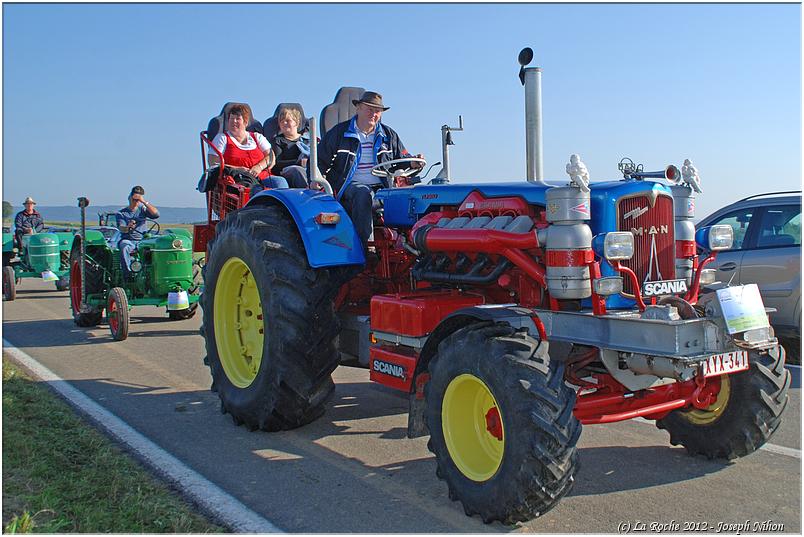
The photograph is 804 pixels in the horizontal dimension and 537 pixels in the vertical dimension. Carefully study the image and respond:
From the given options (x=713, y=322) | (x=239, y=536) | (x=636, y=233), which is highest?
(x=636, y=233)

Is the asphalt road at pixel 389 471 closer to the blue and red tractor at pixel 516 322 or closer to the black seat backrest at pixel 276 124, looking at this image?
the blue and red tractor at pixel 516 322

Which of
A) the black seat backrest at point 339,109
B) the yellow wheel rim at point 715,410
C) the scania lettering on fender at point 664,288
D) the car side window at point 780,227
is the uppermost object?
the black seat backrest at point 339,109

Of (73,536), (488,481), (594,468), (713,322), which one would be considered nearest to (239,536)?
(73,536)

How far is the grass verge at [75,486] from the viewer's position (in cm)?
370

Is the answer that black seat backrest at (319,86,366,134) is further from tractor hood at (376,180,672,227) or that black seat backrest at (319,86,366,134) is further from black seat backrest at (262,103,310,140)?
tractor hood at (376,180,672,227)

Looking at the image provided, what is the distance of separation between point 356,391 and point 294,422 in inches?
50.9

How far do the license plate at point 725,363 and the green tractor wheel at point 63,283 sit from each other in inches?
586

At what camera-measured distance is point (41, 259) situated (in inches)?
616

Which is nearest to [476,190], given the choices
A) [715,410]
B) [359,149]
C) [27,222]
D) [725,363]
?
[359,149]

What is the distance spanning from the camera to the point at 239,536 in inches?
142

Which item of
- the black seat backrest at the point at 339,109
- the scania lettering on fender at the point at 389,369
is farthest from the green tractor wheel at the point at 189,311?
the scania lettering on fender at the point at 389,369

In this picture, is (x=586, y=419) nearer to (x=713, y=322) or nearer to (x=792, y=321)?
(x=713, y=322)

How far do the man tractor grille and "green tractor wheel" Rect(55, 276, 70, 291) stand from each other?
567 inches

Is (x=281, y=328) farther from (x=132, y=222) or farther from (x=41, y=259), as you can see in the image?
(x=41, y=259)
